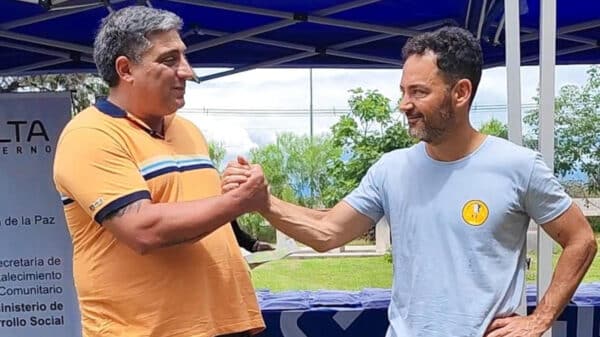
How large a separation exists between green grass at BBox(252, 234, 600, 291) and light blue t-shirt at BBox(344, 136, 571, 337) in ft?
23.5

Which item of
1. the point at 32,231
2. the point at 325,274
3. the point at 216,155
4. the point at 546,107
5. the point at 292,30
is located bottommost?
the point at 325,274

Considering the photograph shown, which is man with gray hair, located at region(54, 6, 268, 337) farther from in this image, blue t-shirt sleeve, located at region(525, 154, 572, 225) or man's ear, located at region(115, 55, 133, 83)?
blue t-shirt sleeve, located at region(525, 154, 572, 225)

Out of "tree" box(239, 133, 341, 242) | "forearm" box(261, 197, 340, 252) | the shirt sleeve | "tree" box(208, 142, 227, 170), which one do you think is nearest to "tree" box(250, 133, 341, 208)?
"tree" box(239, 133, 341, 242)

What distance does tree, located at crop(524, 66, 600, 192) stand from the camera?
7609 millimetres

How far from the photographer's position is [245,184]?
1.37 m

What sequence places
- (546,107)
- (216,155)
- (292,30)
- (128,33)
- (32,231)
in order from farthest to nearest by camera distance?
1. (216,155)
2. (292,30)
3. (32,231)
4. (546,107)
5. (128,33)

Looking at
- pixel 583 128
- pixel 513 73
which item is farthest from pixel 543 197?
pixel 583 128

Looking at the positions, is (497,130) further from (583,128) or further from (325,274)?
(325,274)

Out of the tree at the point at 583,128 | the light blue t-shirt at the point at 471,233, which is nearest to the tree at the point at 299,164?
the tree at the point at 583,128

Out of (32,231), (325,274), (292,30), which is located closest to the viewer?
(32,231)

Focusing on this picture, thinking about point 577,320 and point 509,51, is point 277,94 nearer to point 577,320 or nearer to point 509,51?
point 577,320

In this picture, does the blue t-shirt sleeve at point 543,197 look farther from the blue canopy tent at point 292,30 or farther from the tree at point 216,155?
the blue canopy tent at point 292,30

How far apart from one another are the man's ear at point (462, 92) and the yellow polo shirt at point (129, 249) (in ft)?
1.76

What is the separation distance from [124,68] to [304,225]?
0.54 metres
